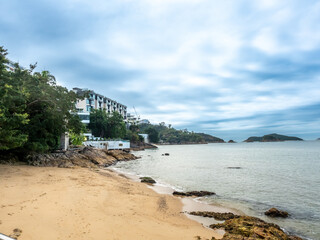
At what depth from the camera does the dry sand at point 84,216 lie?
19.2 ft

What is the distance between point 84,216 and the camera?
7113 mm

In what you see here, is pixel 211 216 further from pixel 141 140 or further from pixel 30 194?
pixel 141 140

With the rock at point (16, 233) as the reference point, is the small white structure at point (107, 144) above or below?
above

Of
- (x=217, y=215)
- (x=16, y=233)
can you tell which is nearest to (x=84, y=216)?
(x=16, y=233)

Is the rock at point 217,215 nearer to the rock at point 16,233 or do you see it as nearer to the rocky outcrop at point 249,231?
the rocky outcrop at point 249,231

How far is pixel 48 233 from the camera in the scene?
555 centimetres

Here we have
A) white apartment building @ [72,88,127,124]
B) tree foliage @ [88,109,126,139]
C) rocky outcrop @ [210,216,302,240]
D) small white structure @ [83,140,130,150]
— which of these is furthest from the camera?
tree foliage @ [88,109,126,139]

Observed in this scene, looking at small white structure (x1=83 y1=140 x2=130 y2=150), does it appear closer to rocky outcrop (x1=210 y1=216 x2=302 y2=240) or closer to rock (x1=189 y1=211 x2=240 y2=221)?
rock (x1=189 y1=211 x2=240 y2=221)

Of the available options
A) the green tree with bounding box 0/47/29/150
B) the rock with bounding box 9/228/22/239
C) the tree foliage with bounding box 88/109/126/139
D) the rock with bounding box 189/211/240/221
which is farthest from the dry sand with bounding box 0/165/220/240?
the tree foliage with bounding box 88/109/126/139

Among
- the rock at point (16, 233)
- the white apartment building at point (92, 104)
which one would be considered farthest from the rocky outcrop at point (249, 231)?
the white apartment building at point (92, 104)

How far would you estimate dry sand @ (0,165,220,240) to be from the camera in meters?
→ 5.84

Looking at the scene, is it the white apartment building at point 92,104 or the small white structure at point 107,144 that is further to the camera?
the white apartment building at point 92,104

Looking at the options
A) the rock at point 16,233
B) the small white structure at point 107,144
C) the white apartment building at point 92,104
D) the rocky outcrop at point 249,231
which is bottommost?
the rocky outcrop at point 249,231

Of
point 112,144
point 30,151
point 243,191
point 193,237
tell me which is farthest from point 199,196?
point 112,144
